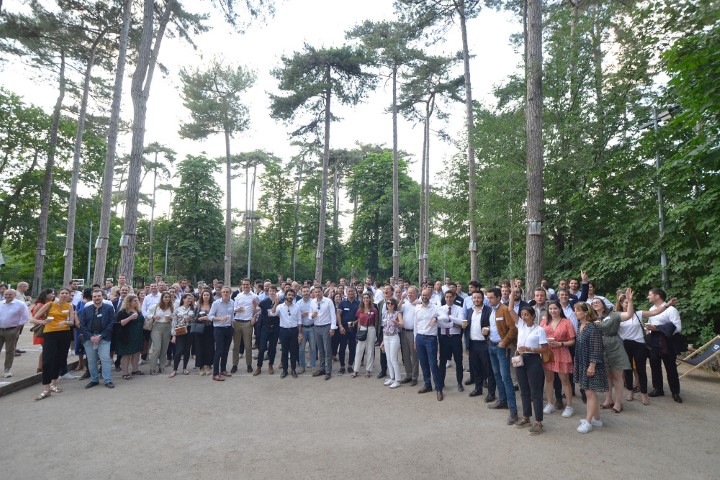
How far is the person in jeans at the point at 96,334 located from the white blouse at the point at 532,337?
23.3 ft

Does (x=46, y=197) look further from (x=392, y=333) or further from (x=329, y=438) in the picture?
(x=329, y=438)

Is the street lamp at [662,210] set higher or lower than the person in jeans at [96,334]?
higher

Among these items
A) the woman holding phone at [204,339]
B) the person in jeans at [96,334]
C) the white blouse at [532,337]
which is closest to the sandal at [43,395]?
the person in jeans at [96,334]

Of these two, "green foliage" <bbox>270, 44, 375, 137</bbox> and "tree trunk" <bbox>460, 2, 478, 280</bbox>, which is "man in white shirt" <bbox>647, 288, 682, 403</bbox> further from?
"green foliage" <bbox>270, 44, 375, 137</bbox>

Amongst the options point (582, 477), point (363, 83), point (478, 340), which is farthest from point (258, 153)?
point (582, 477)

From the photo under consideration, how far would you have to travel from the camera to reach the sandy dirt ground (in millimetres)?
4082

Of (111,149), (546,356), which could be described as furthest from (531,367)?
(111,149)

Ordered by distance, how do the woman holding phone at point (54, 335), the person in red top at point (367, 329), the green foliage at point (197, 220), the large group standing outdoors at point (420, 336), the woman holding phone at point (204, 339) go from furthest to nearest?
the green foliage at point (197, 220) → the woman holding phone at point (204, 339) → the person in red top at point (367, 329) → the woman holding phone at point (54, 335) → the large group standing outdoors at point (420, 336)

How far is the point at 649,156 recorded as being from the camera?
10.2 m

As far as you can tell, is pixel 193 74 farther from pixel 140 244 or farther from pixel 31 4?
pixel 140 244

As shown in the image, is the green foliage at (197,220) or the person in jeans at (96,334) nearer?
the person in jeans at (96,334)

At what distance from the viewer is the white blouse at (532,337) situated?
5145 mm

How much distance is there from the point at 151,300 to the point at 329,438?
5.95m

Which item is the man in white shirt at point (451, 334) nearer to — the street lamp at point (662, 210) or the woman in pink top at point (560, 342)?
the woman in pink top at point (560, 342)
